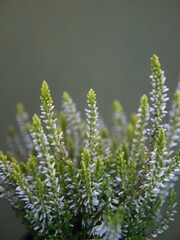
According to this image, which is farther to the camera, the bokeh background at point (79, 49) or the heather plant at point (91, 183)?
the bokeh background at point (79, 49)

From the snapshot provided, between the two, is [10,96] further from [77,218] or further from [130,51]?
[77,218]

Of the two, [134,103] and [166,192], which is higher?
[134,103]

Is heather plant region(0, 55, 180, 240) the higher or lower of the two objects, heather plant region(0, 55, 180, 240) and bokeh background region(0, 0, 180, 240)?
the lower

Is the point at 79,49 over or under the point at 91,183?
over

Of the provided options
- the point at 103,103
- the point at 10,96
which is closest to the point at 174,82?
the point at 103,103

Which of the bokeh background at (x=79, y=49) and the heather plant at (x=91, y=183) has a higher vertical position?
the bokeh background at (x=79, y=49)

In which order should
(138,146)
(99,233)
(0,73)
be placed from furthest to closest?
(0,73), (138,146), (99,233)

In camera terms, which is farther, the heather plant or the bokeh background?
the bokeh background

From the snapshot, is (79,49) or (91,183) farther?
(79,49)
